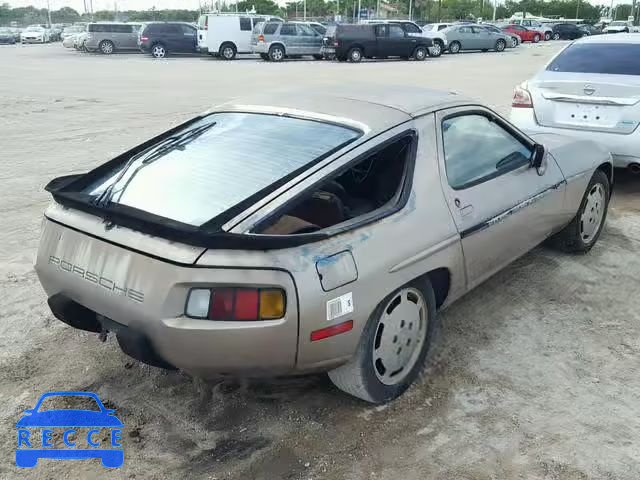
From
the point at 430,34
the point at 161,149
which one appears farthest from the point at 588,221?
the point at 430,34

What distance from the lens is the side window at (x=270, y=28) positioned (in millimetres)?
26873

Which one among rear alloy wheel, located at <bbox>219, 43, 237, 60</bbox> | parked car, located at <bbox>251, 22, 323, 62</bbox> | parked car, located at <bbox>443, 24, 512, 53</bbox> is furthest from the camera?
parked car, located at <bbox>443, 24, 512, 53</bbox>

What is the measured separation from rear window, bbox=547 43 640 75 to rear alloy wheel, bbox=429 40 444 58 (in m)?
22.8

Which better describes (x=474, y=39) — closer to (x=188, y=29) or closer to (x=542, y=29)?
(x=188, y=29)

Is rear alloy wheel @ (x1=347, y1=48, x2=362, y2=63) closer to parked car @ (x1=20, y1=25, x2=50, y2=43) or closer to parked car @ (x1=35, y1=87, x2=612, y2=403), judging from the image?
parked car @ (x1=35, y1=87, x2=612, y2=403)

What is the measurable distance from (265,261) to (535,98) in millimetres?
5020

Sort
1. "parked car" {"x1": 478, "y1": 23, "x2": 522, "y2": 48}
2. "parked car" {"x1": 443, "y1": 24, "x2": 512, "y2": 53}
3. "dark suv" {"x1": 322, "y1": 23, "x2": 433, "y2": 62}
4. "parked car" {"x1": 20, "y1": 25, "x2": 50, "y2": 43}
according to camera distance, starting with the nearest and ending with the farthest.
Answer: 1. "dark suv" {"x1": 322, "y1": 23, "x2": 433, "y2": 62}
2. "parked car" {"x1": 443, "y1": 24, "x2": 512, "y2": 53}
3. "parked car" {"x1": 478, "y1": 23, "x2": 522, "y2": 48}
4. "parked car" {"x1": 20, "y1": 25, "x2": 50, "y2": 43}

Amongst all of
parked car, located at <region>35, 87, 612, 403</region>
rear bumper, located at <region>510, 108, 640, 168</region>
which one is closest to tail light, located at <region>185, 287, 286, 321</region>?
parked car, located at <region>35, 87, 612, 403</region>

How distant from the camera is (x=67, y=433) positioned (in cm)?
288

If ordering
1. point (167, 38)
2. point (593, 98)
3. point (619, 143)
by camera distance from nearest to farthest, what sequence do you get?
point (619, 143) → point (593, 98) → point (167, 38)

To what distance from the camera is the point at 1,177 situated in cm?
731

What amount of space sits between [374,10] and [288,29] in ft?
227

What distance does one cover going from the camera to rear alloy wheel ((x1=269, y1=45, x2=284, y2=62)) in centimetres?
2703

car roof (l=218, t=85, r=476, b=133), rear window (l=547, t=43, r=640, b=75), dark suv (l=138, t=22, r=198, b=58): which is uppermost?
dark suv (l=138, t=22, r=198, b=58)
